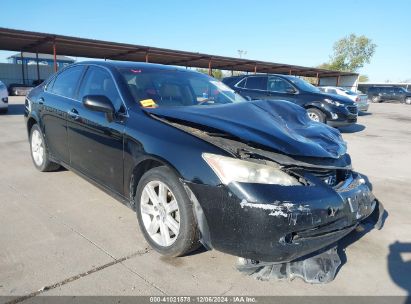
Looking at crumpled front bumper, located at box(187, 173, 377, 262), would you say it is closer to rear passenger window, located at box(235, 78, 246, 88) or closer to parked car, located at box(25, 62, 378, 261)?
parked car, located at box(25, 62, 378, 261)

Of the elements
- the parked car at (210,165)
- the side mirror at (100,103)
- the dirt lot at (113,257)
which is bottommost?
the dirt lot at (113,257)

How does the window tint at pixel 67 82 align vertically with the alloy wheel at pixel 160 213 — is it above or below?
above

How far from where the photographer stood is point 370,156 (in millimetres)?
7168

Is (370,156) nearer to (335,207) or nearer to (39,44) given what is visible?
(335,207)

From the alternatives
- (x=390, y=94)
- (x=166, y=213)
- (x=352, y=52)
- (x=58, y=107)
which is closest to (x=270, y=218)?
(x=166, y=213)

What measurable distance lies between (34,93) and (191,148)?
3655mm

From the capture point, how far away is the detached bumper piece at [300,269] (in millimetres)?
2496

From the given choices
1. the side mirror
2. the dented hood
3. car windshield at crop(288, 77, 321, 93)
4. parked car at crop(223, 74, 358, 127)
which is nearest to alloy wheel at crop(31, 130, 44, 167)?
the side mirror

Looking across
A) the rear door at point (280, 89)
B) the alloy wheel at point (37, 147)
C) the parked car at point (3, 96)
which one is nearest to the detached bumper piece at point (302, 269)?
the alloy wheel at point (37, 147)

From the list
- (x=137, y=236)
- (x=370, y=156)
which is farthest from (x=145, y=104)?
(x=370, y=156)

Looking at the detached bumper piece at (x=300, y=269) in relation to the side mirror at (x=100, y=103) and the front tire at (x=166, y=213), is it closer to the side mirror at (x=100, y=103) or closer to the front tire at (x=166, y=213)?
the front tire at (x=166, y=213)

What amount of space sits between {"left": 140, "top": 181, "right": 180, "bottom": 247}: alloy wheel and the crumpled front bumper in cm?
36

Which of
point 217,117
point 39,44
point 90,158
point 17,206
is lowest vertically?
point 17,206

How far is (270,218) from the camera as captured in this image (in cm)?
220
